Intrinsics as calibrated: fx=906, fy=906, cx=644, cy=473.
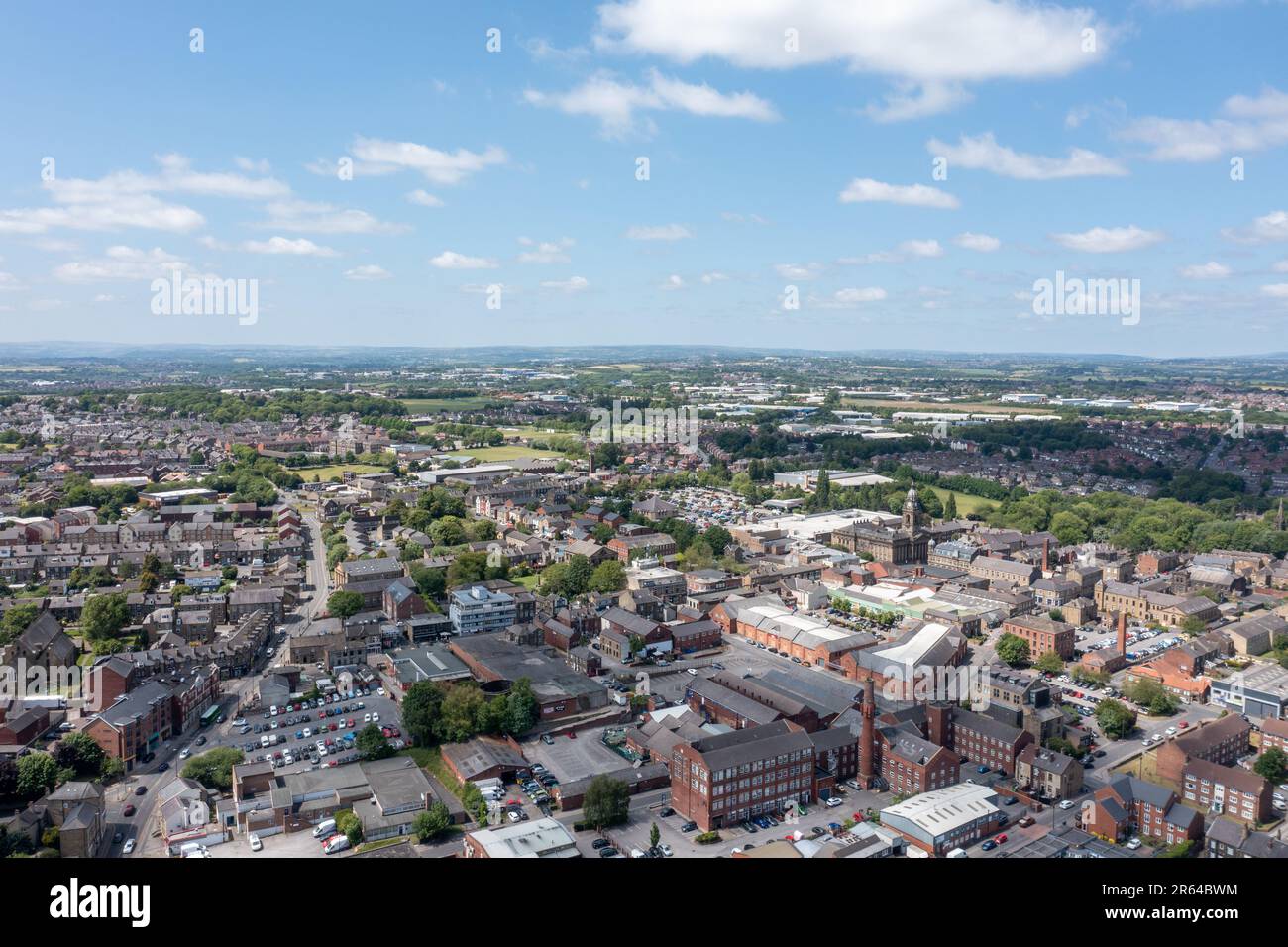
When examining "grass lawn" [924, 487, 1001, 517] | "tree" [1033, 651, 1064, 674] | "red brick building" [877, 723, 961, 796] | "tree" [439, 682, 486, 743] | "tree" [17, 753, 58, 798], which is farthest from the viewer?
"grass lawn" [924, 487, 1001, 517]

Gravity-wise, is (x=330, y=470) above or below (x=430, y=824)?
above

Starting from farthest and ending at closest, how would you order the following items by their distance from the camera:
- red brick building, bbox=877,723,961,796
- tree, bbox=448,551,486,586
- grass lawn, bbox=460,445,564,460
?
grass lawn, bbox=460,445,564,460, tree, bbox=448,551,486,586, red brick building, bbox=877,723,961,796

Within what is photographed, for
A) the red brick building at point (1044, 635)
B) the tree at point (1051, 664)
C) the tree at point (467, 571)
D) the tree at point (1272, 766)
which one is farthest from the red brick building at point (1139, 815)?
the tree at point (467, 571)

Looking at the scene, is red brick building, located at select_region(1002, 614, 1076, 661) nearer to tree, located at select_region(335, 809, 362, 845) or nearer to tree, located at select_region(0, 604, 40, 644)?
tree, located at select_region(335, 809, 362, 845)

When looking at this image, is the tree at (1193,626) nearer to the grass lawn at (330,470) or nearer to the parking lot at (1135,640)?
the parking lot at (1135,640)

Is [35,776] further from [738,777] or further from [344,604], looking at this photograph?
[738,777]

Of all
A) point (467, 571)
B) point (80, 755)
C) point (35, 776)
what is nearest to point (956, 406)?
point (467, 571)

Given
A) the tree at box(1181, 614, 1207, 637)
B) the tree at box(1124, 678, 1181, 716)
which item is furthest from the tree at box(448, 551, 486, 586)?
the tree at box(1181, 614, 1207, 637)

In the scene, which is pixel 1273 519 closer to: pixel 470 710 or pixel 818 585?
pixel 818 585
